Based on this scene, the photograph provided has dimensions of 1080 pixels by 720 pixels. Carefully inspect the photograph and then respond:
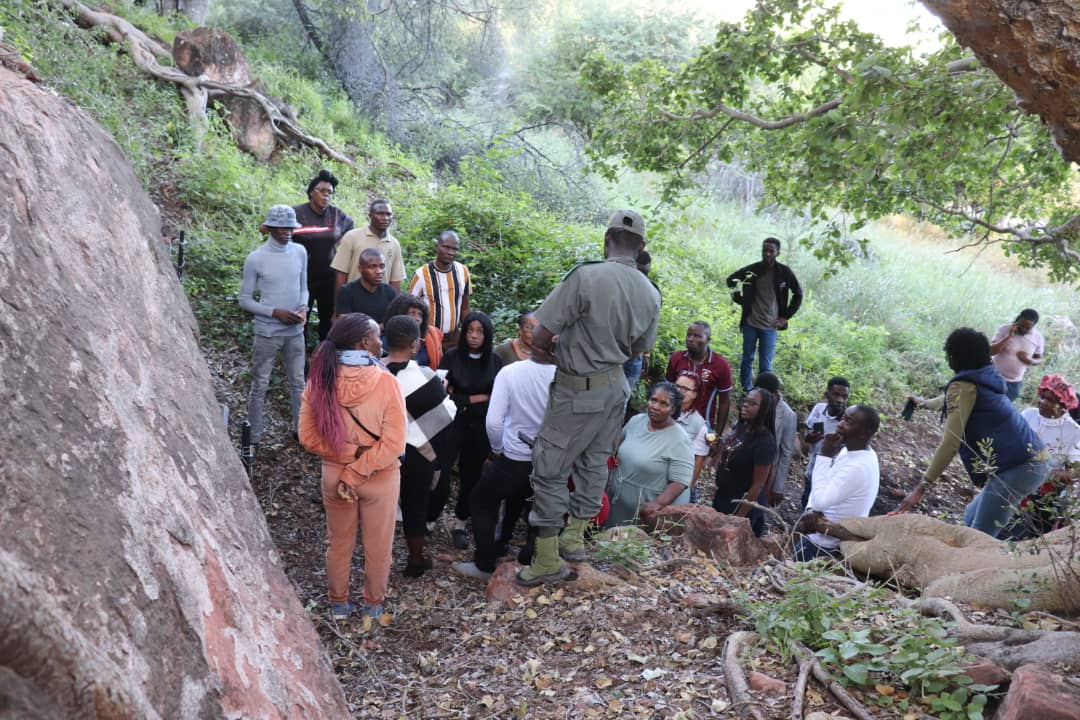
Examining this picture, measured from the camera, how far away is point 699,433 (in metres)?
6.34

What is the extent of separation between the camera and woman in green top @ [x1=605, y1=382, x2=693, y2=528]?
5434 millimetres

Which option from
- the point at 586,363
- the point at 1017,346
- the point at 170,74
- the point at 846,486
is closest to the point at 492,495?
the point at 586,363

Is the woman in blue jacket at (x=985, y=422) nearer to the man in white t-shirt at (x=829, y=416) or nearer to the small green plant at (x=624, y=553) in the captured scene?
the man in white t-shirt at (x=829, y=416)

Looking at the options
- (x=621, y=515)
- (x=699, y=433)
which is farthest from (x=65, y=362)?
(x=699, y=433)

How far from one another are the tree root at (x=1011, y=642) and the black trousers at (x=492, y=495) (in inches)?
92.4

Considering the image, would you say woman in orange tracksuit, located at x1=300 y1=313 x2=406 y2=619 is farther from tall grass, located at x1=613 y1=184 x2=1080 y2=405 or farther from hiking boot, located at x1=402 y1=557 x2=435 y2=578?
tall grass, located at x1=613 y1=184 x2=1080 y2=405

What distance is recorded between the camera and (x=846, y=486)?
5.35 metres

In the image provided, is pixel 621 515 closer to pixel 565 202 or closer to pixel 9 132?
pixel 9 132

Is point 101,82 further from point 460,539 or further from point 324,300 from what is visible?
point 460,539

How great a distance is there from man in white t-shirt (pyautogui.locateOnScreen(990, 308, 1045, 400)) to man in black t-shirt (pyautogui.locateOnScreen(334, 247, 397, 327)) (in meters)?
6.96

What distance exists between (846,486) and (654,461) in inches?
50.4

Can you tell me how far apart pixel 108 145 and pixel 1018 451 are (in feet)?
18.9

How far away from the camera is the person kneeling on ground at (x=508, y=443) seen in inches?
189

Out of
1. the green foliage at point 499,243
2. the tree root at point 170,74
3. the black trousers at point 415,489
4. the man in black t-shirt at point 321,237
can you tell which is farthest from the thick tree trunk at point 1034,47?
the tree root at point 170,74
